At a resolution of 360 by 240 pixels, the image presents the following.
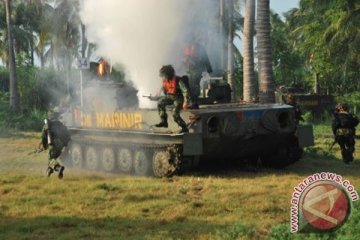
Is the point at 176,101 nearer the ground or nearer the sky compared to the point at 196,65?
nearer the ground

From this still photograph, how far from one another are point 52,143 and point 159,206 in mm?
4277

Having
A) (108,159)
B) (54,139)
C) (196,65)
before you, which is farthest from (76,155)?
(196,65)

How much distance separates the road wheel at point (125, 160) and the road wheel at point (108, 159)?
10.1 inches

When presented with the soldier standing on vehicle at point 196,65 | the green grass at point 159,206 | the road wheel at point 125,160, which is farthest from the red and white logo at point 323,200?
the soldier standing on vehicle at point 196,65

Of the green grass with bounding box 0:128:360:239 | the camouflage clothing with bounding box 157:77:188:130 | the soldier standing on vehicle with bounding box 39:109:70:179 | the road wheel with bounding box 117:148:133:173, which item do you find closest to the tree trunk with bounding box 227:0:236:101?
the road wheel with bounding box 117:148:133:173

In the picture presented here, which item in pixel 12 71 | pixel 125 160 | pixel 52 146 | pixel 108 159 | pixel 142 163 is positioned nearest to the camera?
pixel 52 146

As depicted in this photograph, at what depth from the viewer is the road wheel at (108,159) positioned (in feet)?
46.2

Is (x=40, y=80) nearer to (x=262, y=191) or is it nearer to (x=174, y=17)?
(x=174, y=17)

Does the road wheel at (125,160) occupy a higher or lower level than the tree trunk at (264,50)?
lower

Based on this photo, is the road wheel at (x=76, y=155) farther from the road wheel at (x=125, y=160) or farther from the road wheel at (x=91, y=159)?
the road wheel at (x=125, y=160)

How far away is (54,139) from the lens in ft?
41.3

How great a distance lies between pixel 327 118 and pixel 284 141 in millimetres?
16135

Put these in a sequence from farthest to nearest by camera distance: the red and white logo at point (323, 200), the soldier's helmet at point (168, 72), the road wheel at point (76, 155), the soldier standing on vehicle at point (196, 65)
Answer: the road wheel at point (76, 155) → the soldier standing on vehicle at point (196, 65) → the soldier's helmet at point (168, 72) → the red and white logo at point (323, 200)

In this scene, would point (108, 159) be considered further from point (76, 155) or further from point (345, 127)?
point (345, 127)
